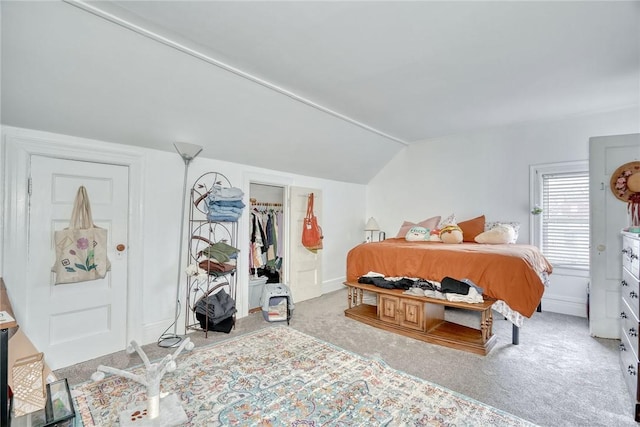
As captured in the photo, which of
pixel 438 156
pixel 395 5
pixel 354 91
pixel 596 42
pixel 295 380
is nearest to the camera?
pixel 295 380

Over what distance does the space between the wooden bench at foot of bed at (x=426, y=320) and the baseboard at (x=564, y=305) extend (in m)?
1.56

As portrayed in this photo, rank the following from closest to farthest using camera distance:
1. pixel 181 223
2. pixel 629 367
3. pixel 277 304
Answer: pixel 629 367
pixel 181 223
pixel 277 304

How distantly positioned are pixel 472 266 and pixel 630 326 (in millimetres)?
1172

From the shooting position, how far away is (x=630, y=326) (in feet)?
7.44

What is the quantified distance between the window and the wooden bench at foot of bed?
1842mm

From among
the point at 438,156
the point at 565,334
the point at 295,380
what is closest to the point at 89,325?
the point at 295,380

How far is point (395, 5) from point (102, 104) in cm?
234

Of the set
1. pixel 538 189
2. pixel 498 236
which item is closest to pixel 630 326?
pixel 498 236

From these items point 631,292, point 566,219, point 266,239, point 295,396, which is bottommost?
point 295,396

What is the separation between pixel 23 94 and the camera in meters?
2.22

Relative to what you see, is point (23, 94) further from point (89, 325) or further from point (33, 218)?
point (89, 325)

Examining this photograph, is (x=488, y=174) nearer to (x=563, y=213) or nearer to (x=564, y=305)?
(x=563, y=213)

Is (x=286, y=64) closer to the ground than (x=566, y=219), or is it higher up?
higher up

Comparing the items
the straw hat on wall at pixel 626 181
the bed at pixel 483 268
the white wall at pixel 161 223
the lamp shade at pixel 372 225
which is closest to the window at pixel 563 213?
the bed at pixel 483 268
